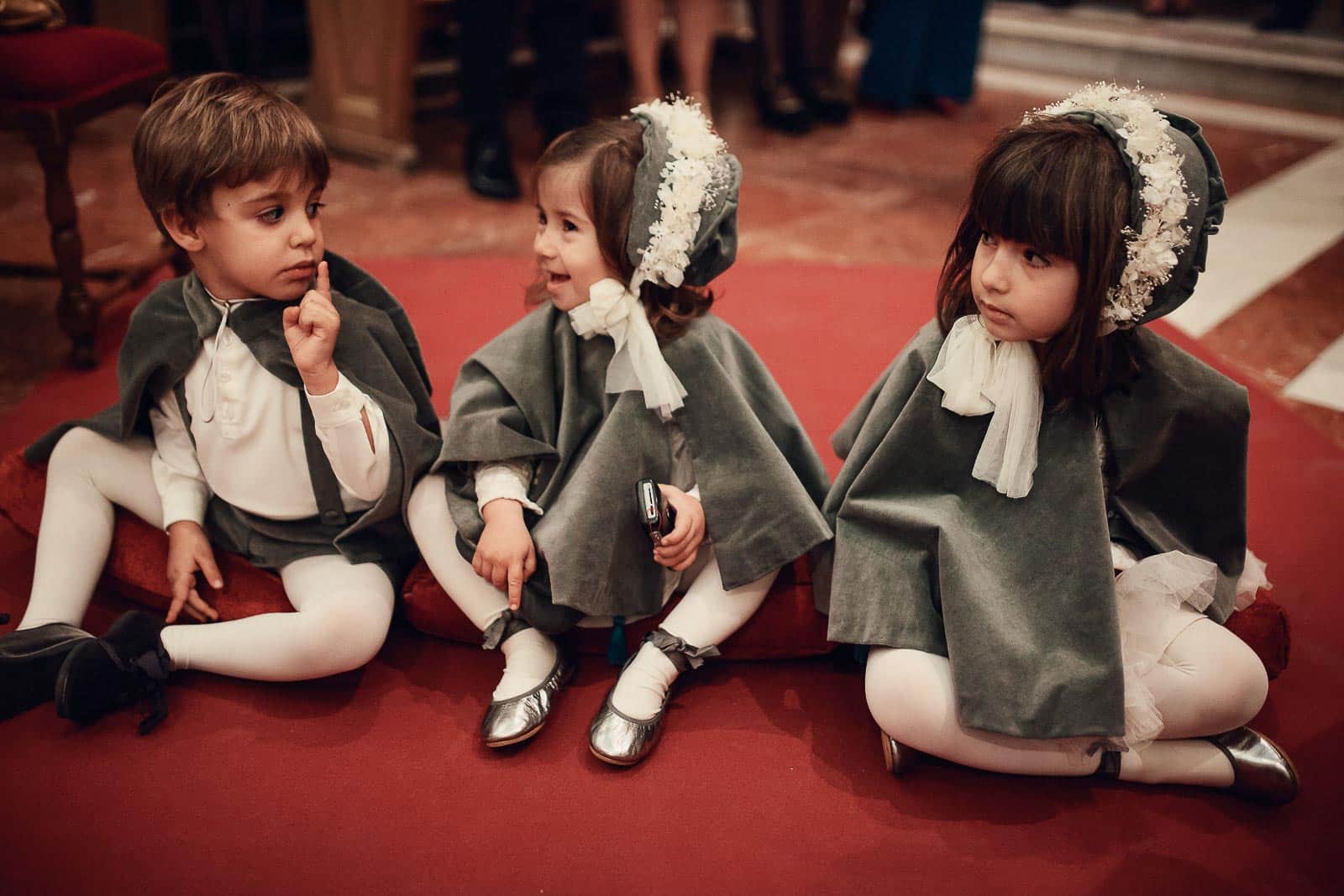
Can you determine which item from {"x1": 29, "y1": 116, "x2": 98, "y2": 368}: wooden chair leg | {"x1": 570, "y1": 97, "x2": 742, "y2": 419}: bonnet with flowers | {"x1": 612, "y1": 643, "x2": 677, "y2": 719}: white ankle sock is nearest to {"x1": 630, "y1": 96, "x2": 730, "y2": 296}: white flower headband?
{"x1": 570, "y1": 97, "x2": 742, "y2": 419}: bonnet with flowers

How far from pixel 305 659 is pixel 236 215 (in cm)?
54

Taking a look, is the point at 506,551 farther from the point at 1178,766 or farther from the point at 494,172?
the point at 494,172

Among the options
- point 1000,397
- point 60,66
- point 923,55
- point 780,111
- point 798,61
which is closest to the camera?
point 1000,397

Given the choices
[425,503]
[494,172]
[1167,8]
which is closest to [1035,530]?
[425,503]

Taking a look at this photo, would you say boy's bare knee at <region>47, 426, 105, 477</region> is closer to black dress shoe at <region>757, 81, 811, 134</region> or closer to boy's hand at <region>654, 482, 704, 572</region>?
boy's hand at <region>654, 482, 704, 572</region>

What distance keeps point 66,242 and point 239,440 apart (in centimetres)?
104

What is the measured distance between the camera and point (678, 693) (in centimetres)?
140

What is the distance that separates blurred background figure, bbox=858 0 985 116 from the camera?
4.09 m

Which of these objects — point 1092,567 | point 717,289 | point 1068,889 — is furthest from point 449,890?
point 717,289

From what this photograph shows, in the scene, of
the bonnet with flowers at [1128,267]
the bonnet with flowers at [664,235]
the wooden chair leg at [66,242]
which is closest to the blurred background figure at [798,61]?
the wooden chair leg at [66,242]

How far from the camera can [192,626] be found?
4.56 feet

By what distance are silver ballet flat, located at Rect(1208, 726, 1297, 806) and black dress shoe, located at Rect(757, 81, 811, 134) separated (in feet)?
10.0

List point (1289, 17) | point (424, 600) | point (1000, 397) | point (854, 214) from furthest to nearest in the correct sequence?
point (1289, 17) < point (854, 214) < point (424, 600) < point (1000, 397)

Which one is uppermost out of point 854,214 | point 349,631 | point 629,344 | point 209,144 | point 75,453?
point 209,144
